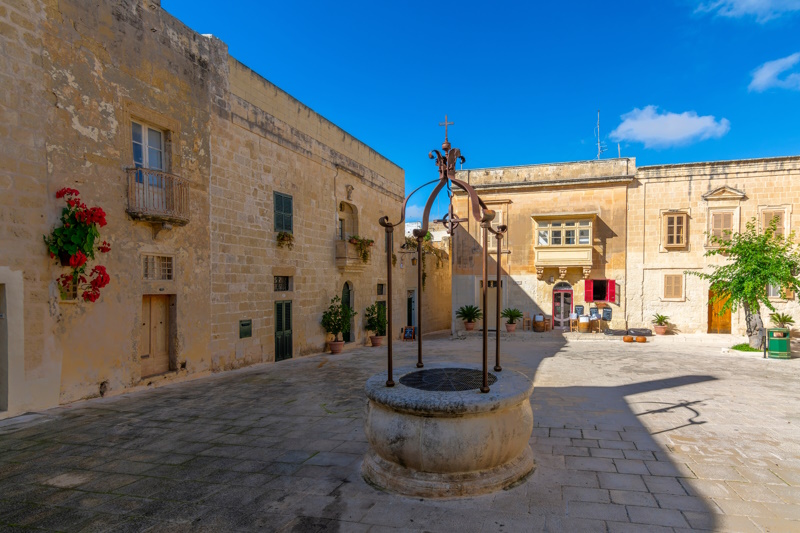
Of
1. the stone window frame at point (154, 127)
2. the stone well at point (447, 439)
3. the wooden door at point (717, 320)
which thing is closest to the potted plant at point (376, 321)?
the stone window frame at point (154, 127)

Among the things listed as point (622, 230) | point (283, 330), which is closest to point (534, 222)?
point (622, 230)

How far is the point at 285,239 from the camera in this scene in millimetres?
13164

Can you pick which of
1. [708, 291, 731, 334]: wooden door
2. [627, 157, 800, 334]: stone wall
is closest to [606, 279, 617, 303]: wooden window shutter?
[627, 157, 800, 334]: stone wall

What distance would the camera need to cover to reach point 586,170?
20703 mm

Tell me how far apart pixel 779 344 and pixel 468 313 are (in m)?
11.4

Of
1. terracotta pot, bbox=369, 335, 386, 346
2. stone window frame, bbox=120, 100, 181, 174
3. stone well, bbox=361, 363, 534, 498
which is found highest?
stone window frame, bbox=120, 100, 181, 174

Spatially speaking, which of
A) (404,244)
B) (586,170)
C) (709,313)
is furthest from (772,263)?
(404,244)

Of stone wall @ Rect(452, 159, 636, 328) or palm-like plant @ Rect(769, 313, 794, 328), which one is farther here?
stone wall @ Rect(452, 159, 636, 328)

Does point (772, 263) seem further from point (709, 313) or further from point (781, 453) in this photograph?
point (781, 453)

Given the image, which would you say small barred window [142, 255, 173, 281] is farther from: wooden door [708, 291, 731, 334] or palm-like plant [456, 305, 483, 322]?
wooden door [708, 291, 731, 334]

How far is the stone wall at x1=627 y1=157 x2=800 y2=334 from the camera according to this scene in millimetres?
18219

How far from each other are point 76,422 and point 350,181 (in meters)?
12.2

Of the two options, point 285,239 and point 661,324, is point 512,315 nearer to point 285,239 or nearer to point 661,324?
point 661,324

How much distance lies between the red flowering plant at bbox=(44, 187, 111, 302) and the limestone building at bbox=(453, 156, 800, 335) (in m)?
15.6
